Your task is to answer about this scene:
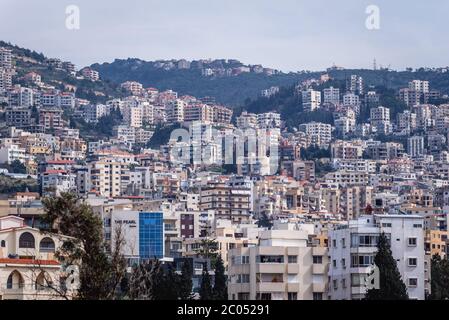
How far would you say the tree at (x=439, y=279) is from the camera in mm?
24969

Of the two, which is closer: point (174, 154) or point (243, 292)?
point (243, 292)

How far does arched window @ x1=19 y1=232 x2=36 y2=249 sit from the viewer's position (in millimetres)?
24775

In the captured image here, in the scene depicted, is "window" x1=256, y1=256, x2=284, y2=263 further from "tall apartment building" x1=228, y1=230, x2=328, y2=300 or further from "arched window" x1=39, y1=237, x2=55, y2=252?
"arched window" x1=39, y1=237, x2=55, y2=252

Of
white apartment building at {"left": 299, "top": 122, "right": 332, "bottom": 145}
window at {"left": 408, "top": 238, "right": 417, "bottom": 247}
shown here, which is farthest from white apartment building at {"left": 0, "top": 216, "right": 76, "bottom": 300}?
white apartment building at {"left": 299, "top": 122, "right": 332, "bottom": 145}

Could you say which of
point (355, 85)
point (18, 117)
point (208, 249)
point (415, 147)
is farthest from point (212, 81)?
point (208, 249)

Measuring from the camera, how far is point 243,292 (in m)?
26.3

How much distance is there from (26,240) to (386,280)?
690 cm

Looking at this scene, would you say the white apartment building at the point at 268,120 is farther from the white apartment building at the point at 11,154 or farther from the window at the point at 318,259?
the window at the point at 318,259

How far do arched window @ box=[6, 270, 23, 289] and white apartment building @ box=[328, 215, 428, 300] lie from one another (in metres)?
7.24

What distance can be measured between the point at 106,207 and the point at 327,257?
75.1ft

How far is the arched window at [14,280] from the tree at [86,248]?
7631 millimetres

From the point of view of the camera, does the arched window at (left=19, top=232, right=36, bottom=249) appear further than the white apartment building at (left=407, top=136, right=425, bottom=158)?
No

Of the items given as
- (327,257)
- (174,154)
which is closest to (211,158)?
(174,154)
